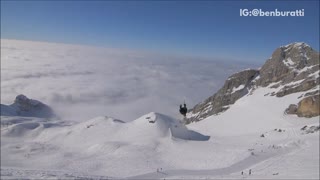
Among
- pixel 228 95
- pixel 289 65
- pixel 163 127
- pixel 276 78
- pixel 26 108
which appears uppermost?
pixel 289 65

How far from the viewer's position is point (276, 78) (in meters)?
93.9

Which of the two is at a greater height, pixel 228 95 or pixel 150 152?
pixel 228 95

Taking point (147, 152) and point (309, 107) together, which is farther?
point (309, 107)

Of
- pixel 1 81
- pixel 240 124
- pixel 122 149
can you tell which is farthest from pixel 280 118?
pixel 1 81

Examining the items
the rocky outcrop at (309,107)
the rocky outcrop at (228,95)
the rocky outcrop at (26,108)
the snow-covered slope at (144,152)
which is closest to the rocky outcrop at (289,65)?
the rocky outcrop at (228,95)

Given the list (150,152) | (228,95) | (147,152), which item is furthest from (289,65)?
(147,152)

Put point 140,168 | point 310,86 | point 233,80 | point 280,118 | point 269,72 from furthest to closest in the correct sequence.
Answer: point 233,80
point 269,72
point 310,86
point 280,118
point 140,168

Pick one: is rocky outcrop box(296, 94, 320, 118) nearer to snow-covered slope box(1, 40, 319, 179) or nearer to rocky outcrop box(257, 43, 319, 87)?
snow-covered slope box(1, 40, 319, 179)

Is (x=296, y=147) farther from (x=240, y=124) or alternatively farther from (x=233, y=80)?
(x=233, y=80)

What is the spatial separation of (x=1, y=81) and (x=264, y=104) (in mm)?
142807

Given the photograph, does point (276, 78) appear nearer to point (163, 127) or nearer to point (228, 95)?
point (228, 95)

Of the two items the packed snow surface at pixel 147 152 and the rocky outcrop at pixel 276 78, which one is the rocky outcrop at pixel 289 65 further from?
the packed snow surface at pixel 147 152

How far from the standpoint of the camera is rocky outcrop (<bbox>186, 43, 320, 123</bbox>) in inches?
3337

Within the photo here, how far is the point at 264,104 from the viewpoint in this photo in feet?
274
